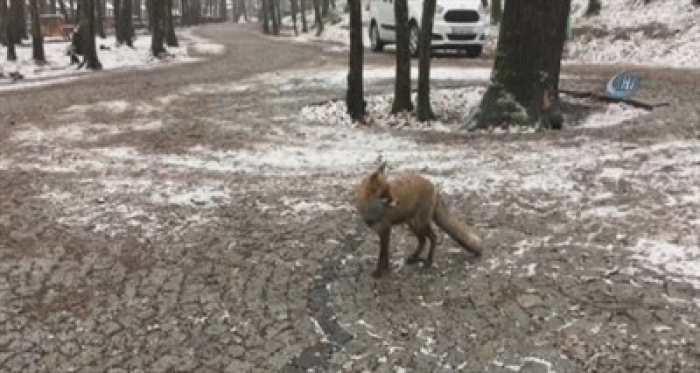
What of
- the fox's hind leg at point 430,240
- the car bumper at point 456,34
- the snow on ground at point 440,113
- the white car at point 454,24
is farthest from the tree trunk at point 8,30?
the fox's hind leg at point 430,240

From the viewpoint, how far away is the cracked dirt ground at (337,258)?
5125 mm

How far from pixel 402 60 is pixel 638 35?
49.7ft

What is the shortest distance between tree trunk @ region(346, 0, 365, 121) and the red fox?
277 inches

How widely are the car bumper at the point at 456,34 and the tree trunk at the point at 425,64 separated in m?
9.67

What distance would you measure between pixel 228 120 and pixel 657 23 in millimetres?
18034

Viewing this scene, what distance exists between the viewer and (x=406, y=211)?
18.7 ft

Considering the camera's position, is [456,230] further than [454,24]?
No

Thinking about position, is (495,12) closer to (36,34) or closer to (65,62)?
(65,62)

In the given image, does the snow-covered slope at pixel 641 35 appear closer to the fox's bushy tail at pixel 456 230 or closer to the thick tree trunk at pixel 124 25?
the fox's bushy tail at pixel 456 230

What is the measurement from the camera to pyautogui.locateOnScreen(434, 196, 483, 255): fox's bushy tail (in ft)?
20.2

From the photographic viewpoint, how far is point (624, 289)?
18.3 ft

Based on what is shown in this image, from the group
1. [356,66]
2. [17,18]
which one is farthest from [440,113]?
[17,18]

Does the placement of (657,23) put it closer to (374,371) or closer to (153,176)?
(153,176)

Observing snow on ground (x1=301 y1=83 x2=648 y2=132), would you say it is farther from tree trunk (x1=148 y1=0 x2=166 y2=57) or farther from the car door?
tree trunk (x1=148 y1=0 x2=166 y2=57)
